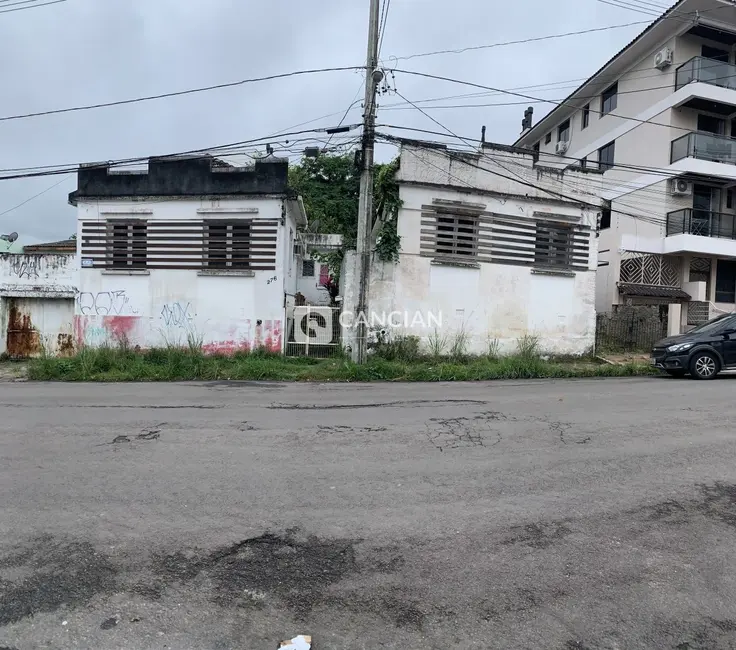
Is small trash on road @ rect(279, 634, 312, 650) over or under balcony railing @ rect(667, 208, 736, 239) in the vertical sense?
under

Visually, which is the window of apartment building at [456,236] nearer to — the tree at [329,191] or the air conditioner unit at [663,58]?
the tree at [329,191]

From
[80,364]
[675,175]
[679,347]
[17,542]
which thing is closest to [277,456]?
[17,542]

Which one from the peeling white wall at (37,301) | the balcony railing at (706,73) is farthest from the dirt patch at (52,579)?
the balcony railing at (706,73)

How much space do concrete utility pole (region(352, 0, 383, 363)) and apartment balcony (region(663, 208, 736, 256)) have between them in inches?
542

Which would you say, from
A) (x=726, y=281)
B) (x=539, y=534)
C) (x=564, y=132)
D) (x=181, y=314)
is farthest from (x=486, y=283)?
(x=564, y=132)

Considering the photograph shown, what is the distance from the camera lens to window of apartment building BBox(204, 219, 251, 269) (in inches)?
583

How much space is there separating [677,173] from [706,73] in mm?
4396

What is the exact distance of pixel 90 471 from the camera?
4977 mm

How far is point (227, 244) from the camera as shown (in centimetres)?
1486

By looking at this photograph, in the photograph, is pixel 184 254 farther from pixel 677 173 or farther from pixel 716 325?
pixel 677 173

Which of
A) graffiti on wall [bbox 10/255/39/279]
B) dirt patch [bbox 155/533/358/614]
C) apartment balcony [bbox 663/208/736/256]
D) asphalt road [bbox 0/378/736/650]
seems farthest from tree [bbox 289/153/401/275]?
dirt patch [bbox 155/533/358/614]

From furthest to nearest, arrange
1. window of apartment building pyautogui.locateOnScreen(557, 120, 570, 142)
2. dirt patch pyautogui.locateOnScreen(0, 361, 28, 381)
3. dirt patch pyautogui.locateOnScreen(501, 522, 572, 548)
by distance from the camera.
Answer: window of apartment building pyautogui.locateOnScreen(557, 120, 570, 142) → dirt patch pyautogui.locateOnScreen(0, 361, 28, 381) → dirt patch pyautogui.locateOnScreen(501, 522, 572, 548)

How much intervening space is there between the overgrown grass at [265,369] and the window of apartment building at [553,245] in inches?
149

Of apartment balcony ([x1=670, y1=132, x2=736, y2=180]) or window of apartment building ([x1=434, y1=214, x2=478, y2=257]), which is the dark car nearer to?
window of apartment building ([x1=434, y1=214, x2=478, y2=257])
